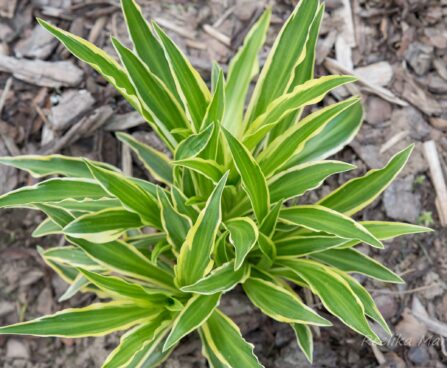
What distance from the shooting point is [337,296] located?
1332 millimetres

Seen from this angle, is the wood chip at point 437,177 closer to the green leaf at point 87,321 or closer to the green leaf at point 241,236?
the green leaf at point 241,236

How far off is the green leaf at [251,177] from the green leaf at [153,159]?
16.8 inches

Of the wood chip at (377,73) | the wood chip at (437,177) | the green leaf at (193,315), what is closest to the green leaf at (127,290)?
the green leaf at (193,315)

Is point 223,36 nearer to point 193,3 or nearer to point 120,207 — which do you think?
point 193,3

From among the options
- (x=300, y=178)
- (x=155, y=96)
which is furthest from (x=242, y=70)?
(x=300, y=178)

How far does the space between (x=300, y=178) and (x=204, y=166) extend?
0.92 feet

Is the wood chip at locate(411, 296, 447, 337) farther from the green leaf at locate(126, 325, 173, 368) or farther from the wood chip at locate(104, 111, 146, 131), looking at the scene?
the wood chip at locate(104, 111, 146, 131)

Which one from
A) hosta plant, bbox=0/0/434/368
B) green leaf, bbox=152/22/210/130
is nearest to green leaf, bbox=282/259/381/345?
hosta plant, bbox=0/0/434/368

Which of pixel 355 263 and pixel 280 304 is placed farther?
pixel 355 263

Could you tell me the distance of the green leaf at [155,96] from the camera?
1401 millimetres

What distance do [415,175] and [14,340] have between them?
151 centimetres

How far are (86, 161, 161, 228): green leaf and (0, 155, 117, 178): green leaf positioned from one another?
0.17 metres

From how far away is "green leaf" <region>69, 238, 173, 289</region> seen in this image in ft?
4.84

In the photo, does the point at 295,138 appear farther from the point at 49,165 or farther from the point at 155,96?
the point at 49,165
